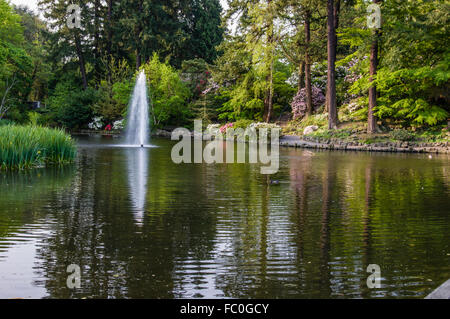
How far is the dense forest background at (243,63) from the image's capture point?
76.1 ft

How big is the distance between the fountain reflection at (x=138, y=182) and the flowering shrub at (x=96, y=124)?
80.8 ft

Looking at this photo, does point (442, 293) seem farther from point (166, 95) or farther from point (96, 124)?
point (96, 124)

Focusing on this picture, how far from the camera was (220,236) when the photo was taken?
6219 mm

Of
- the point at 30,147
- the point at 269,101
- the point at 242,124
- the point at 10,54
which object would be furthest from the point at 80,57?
the point at 30,147

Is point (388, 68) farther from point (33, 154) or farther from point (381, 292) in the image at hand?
point (381, 292)

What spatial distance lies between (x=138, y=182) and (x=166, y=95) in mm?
28122

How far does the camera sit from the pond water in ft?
14.4

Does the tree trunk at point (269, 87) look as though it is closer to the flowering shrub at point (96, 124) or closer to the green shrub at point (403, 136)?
the green shrub at point (403, 136)

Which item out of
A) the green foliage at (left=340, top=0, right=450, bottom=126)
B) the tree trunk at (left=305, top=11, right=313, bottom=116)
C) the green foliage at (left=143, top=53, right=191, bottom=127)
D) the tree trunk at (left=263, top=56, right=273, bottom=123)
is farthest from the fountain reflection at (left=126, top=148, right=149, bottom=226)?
the green foliage at (left=143, top=53, right=191, bottom=127)

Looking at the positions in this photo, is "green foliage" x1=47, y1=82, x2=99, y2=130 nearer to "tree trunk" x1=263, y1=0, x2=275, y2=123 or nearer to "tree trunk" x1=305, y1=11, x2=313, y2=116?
"tree trunk" x1=263, y1=0, x2=275, y2=123

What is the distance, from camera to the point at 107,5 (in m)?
48.4

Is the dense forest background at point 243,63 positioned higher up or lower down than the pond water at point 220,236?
higher up

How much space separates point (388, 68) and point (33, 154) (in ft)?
56.1

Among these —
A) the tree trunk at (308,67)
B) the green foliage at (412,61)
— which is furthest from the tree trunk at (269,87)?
the green foliage at (412,61)
